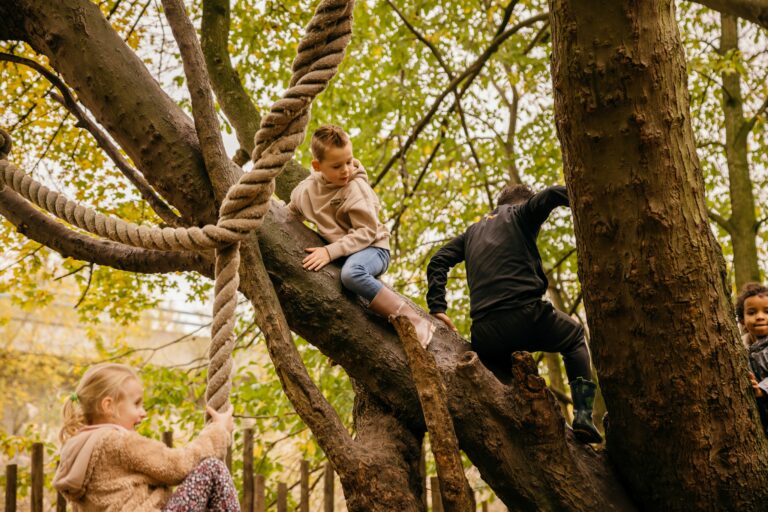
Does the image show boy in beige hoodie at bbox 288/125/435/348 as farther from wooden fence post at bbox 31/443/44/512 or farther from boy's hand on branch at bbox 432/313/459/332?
wooden fence post at bbox 31/443/44/512

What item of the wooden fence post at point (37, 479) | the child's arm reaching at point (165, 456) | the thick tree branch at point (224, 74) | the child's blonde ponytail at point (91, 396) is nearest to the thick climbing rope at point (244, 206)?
the child's arm reaching at point (165, 456)

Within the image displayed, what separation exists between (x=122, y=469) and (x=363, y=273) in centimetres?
100

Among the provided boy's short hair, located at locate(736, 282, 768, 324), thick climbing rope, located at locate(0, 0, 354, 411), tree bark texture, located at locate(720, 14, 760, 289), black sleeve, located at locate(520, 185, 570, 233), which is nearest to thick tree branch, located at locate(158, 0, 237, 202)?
thick climbing rope, located at locate(0, 0, 354, 411)

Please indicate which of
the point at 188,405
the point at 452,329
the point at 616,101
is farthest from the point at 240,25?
the point at 616,101

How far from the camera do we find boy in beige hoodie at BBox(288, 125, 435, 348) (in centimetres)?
246

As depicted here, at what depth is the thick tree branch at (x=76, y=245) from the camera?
112 inches

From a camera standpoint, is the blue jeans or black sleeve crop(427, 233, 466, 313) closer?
the blue jeans

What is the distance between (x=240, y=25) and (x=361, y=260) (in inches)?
160

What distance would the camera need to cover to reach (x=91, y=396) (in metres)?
1.97

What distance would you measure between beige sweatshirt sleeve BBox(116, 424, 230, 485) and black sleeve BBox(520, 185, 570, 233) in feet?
4.86

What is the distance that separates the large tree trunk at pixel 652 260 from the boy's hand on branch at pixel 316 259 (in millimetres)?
881

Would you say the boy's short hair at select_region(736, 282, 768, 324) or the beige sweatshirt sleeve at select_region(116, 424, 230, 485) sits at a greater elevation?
the boy's short hair at select_region(736, 282, 768, 324)

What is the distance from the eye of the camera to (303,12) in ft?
19.0

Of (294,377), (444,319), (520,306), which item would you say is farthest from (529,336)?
(294,377)
